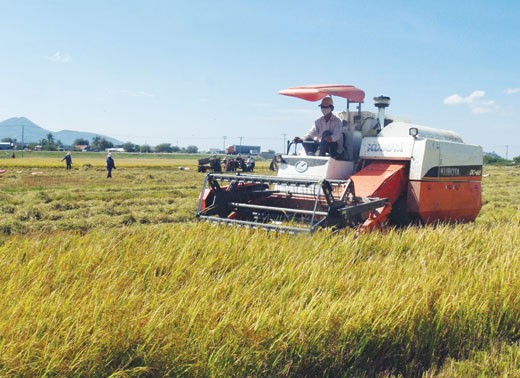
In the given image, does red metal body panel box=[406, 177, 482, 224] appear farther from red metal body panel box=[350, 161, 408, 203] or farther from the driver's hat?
the driver's hat

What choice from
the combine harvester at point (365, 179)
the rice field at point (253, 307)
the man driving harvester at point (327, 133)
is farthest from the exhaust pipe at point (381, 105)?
the rice field at point (253, 307)

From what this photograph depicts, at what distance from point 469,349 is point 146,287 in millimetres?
2459

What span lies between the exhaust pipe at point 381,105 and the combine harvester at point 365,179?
2cm

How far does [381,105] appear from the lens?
359 inches

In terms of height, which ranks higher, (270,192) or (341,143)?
(341,143)

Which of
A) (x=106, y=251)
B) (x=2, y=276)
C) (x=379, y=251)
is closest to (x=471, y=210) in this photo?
(x=379, y=251)

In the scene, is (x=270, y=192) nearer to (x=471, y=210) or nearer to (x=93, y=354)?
(x=471, y=210)

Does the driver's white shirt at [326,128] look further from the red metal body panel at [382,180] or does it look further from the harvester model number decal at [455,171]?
the harvester model number decal at [455,171]

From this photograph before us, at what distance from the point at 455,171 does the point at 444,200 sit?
60 cm

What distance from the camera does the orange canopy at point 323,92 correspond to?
795 centimetres

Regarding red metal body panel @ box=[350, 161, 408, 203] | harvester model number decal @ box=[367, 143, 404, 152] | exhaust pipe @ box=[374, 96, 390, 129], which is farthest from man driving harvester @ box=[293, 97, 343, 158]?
exhaust pipe @ box=[374, 96, 390, 129]

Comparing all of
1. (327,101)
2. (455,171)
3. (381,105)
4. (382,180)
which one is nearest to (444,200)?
(455,171)

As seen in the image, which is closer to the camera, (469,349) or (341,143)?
(469,349)

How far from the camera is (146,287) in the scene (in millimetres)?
4160
